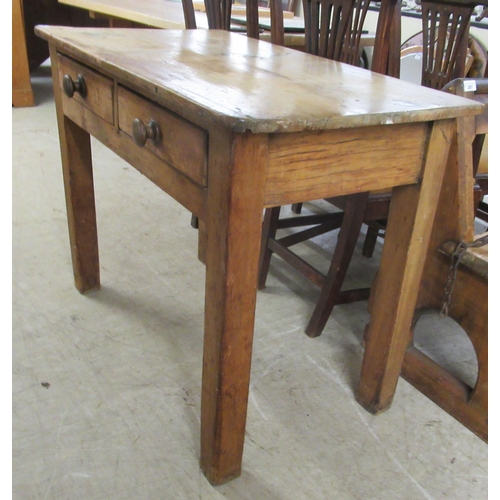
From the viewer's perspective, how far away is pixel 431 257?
4.55ft

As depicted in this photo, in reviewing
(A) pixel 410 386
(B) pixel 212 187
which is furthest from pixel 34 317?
(A) pixel 410 386

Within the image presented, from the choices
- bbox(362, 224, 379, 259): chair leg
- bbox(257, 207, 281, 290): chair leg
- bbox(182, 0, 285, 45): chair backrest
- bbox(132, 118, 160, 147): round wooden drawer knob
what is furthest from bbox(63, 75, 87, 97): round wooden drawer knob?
bbox(362, 224, 379, 259): chair leg

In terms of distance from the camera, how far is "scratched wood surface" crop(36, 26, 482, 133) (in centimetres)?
86

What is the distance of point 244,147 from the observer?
835mm

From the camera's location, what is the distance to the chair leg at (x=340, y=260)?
1522 mm

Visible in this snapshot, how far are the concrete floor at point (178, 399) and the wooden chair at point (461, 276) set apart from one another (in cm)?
7

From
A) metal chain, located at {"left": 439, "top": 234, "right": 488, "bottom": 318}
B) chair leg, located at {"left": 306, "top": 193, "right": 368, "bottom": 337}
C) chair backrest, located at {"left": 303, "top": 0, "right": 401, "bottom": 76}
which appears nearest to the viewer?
metal chain, located at {"left": 439, "top": 234, "right": 488, "bottom": 318}

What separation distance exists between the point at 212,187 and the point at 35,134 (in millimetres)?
2813

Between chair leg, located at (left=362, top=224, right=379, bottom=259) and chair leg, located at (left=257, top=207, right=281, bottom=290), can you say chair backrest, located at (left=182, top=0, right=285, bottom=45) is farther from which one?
chair leg, located at (left=362, top=224, right=379, bottom=259)

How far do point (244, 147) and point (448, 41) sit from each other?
1.25 m

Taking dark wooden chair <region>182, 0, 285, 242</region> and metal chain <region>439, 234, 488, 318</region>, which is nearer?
metal chain <region>439, 234, 488, 318</region>

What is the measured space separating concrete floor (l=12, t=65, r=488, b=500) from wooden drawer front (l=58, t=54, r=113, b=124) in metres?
0.69

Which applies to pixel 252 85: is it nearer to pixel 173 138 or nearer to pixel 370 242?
pixel 173 138

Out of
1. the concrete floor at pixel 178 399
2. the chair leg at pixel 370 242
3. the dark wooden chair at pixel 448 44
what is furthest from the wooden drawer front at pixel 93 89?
the chair leg at pixel 370 242
